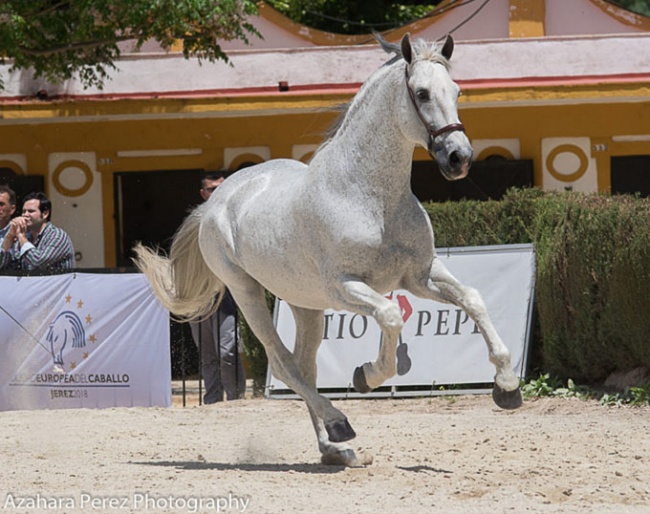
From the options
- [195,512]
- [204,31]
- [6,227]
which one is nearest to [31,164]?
[204,31]

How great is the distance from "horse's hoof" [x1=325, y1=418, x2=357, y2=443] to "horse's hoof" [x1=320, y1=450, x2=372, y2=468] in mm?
218

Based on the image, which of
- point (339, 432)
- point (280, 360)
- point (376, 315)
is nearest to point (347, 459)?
point (339, 432)

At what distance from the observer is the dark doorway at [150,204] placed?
1795 cm

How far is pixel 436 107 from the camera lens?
6816 mm

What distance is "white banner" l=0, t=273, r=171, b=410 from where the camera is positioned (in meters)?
11.5

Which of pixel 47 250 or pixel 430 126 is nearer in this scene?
pixel 430 126

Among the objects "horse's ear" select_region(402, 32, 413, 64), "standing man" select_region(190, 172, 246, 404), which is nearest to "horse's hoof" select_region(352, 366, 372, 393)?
"horse's ear" select_region(402, 32, 413, 64)

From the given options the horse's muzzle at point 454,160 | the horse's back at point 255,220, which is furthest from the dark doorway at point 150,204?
the horse's muzzle at point 454,160

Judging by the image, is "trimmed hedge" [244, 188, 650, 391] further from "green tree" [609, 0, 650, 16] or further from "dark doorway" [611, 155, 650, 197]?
"green tree" [609, 0, 650, 16]

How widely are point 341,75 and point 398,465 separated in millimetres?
10032

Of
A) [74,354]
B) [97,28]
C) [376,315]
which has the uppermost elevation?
[97,28]

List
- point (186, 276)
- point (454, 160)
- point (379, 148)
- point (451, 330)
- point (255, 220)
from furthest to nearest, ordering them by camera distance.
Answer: point (451, 330) < point (186, 276) < point (255, 220) < point (379, 148) < point (454, 160)

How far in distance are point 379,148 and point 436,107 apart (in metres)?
0.53

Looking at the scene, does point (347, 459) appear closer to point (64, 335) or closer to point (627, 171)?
point (64, 335)
